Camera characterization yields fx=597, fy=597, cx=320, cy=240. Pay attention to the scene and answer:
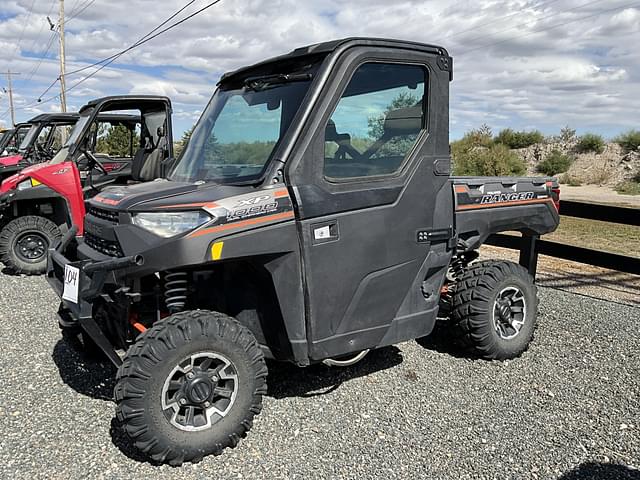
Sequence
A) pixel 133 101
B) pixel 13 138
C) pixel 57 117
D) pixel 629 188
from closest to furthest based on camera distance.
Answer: pixel 133 101 → pixel 57 117 → pixel 13 138 → pixel 629 188

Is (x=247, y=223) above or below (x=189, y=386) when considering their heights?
above

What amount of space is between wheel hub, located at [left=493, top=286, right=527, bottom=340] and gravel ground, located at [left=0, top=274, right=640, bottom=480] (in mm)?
252

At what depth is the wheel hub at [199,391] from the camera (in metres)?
3.27

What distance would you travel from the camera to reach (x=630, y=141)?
110 ft

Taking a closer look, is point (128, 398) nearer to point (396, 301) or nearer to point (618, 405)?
point (396, 301)

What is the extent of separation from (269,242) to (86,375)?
2146mm

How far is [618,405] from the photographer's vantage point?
4.07m

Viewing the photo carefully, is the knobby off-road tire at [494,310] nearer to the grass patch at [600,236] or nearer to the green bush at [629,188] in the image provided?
the grass patch at [600,236]

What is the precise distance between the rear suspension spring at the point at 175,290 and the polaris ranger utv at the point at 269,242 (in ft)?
0.04

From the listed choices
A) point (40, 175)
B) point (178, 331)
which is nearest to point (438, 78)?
point (178, 331)

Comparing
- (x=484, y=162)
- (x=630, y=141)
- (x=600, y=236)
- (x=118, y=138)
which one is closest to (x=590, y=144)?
(x=630, y=141)

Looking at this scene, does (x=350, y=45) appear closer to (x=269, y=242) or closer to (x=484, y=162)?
(x=269, y=242)

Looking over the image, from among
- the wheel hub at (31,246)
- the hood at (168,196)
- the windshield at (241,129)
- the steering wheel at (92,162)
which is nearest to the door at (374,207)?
the windshield at (241,129)

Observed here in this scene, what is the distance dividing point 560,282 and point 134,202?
642 cm
